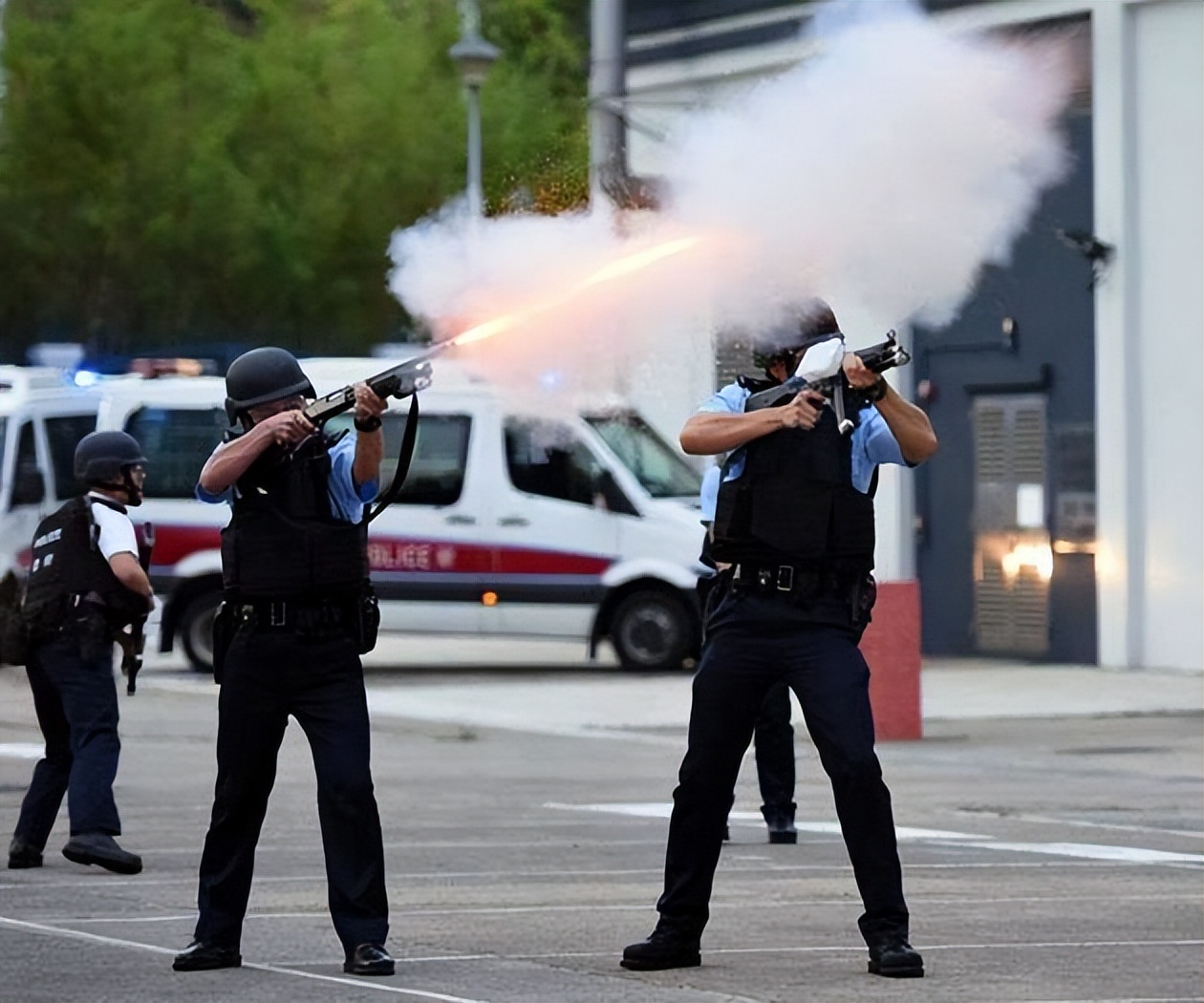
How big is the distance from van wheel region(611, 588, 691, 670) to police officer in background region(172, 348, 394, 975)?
13905mm

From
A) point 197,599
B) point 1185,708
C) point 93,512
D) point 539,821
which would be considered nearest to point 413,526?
point 197,599

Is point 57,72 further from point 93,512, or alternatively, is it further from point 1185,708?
point 93,512

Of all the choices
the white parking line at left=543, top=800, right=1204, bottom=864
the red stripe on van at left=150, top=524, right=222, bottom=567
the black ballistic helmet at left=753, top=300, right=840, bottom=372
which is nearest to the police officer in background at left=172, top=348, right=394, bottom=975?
the black ballistic helmet at left=753, top=300, right=840, bottom=372

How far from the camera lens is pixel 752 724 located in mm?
8742

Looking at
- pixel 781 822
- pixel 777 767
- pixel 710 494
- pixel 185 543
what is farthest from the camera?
pixel 185 543

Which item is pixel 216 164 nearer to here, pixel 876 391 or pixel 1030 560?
pixel 1030 560

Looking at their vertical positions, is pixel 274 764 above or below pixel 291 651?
below

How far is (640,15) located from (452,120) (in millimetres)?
10414

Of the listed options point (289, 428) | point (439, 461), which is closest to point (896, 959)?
point (289, 428)

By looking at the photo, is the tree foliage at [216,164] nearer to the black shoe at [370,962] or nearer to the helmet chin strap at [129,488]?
the helmet chin strap at [129,488]

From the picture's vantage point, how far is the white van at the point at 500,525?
22.6m

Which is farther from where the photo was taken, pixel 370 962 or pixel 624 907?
pixel 624 907

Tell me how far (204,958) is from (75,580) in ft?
10.5

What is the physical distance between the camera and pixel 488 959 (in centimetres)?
883
